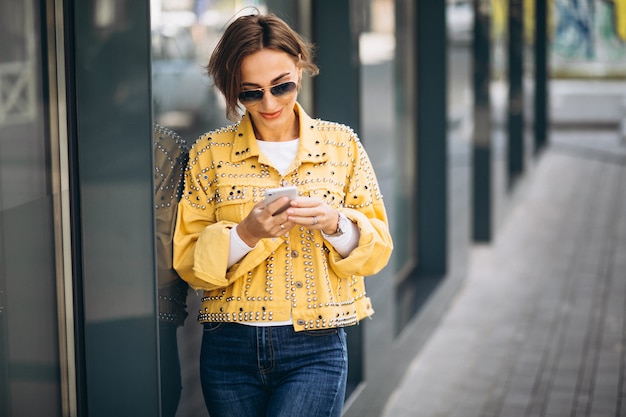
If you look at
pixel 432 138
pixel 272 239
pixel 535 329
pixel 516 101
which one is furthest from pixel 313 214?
pixel 516 101

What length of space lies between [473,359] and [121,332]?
12.1ft

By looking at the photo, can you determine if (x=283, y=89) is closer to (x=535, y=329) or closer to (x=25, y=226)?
(x=25, y=226)

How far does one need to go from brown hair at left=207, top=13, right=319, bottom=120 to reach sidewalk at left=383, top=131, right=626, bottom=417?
284 centimetres

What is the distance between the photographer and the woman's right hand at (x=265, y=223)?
2674 mm

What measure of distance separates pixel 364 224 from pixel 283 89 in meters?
0.45

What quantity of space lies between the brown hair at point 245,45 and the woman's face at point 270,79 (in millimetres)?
18

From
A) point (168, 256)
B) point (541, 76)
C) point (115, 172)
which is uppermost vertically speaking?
point (541, 76)

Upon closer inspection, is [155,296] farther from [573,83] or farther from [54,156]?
[573,83]

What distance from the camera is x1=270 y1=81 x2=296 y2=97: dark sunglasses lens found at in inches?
113

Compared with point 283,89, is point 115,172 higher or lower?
lower

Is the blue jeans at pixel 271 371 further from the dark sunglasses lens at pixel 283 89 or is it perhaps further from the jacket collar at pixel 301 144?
the dark sunglasses lens at pixel 283 89

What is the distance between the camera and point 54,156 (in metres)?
2.78

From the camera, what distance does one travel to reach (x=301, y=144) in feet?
9.77

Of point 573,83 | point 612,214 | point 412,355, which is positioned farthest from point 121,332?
point 573,83
